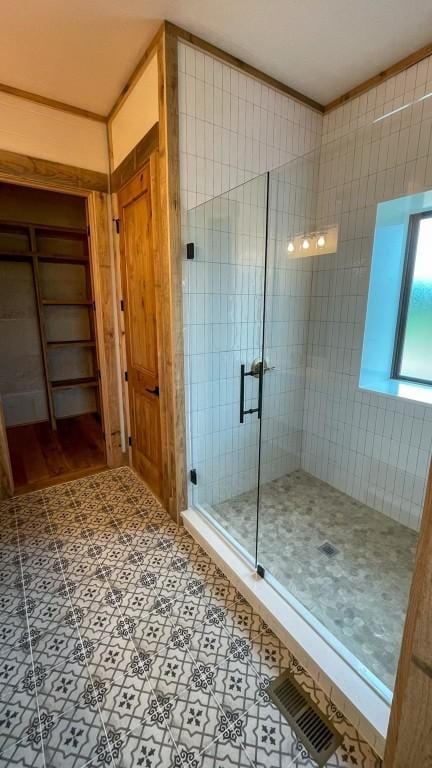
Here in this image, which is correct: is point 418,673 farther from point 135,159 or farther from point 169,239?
point 135,159

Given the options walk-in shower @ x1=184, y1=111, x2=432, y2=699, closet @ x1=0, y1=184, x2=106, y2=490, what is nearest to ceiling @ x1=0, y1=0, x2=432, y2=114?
walk-in shower @ x1=184, y1=111, x2=432, y2=699

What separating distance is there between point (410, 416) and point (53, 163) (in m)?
2.91

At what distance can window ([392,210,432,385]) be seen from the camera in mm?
1886

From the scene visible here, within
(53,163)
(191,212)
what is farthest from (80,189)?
(191,212)

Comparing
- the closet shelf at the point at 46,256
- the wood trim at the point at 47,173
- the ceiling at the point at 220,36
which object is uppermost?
the ceiling at the point at 220,36

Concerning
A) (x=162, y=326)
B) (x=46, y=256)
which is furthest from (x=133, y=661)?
(x=46, y=256)

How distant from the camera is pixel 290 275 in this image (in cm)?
233

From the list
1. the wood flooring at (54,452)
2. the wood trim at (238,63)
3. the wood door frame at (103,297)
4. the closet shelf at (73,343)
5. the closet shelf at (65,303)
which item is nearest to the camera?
the wood trim at (238,63)

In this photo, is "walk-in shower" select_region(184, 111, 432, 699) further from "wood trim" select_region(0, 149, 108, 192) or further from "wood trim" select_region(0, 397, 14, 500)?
"wood trim" select_region(0, 397, 14, 500)

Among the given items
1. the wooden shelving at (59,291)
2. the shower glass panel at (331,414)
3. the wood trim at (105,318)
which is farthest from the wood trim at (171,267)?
the wooden shelving at (59,291)

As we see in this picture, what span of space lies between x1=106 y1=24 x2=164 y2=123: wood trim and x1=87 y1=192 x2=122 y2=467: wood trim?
21.5 inches

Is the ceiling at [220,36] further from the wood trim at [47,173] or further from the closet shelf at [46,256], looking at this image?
the closet shelf at [46,256]

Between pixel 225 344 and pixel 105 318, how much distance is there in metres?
1.10

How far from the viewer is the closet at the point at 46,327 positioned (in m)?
3.40
